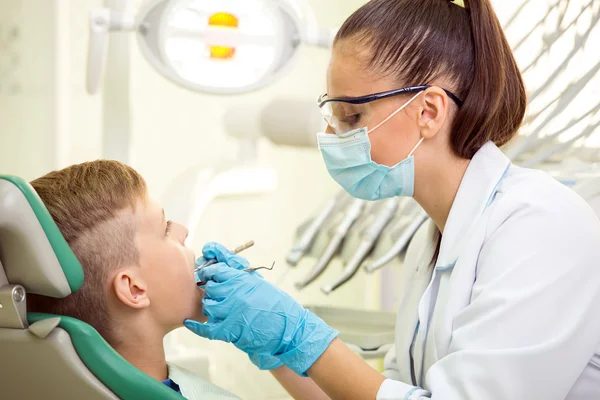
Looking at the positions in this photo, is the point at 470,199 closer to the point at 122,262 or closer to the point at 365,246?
the point at 122,262

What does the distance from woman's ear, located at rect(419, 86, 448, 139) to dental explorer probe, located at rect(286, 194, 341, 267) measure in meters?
0.94

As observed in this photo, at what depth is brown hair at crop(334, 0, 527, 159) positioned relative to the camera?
1.37 metres

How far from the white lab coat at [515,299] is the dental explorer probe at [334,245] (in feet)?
2.74

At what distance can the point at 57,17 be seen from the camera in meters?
2.54

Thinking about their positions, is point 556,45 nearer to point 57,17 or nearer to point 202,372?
point 202,372

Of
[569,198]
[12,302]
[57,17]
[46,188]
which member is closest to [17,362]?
[12,302]

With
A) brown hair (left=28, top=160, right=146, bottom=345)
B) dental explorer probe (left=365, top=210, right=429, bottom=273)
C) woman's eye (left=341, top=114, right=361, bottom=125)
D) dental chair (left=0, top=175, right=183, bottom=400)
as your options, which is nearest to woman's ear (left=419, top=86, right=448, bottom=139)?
woman's eye (left=341, top=114, right=361, bottom=125)

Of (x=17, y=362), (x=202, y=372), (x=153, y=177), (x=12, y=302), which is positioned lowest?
(x=202, y=372)

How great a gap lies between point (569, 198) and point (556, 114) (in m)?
0.80

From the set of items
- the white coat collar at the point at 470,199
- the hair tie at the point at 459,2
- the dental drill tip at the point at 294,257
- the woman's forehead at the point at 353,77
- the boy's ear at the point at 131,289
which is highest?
the hair tie at the point at 459,2

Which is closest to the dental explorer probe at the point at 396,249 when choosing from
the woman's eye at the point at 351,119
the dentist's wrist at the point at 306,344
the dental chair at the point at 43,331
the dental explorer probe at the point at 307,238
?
the dental explorer probe at the point at 307,238

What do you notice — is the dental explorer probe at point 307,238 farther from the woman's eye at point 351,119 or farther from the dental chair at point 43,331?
the dental chair at point 43,331

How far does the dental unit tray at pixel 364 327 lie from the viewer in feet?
6.37

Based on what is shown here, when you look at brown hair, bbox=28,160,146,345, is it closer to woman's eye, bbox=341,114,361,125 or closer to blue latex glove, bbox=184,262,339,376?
blue latex glove, bbox=184,262,339,376
